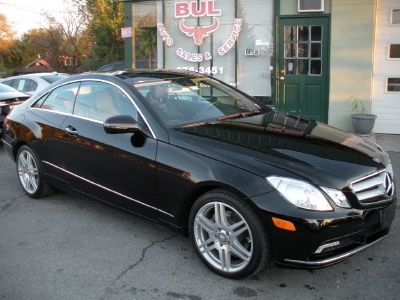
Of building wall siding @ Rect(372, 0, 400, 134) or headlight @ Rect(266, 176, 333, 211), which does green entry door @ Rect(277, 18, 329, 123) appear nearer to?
building wall siding @ Rect(372, 0, 400, 134)

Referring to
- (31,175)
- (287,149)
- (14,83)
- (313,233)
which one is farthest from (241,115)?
(14,83)

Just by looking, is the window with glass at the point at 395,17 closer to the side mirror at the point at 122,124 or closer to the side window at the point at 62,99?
the side window at the point at 62,99

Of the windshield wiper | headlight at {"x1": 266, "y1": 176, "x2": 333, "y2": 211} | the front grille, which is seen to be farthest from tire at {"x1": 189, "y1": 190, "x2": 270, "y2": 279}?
the windshield wiper

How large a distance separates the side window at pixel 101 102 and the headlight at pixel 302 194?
1.59 m

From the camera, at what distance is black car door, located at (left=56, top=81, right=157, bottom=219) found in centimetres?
400

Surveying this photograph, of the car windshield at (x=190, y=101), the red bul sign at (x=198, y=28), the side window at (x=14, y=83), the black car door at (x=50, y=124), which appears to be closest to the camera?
the car windshield at (x=190, y=101)

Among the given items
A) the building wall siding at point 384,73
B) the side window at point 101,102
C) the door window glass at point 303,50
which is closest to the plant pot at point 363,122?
the building wall siding at point 384,73

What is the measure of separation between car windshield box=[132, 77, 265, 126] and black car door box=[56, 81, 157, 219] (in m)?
0.25

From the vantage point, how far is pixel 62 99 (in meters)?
5.12

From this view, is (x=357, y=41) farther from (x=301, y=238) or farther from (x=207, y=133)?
(x=301, y=238)

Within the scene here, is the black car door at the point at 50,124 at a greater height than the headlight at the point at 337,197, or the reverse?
the black car door at the point at 50,124

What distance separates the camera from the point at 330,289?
338 cm

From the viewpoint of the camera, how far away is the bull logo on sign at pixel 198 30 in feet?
33.0

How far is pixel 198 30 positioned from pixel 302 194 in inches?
301
